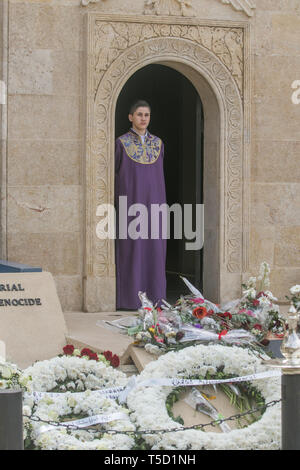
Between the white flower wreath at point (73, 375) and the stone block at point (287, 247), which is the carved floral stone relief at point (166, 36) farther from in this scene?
the white flower wreath at point (73, 375)

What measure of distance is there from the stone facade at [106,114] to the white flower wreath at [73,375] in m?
3.80

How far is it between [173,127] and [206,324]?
8.64 m

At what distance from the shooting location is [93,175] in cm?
1034

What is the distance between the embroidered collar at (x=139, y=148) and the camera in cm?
1053

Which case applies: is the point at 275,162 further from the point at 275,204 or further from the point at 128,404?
the point at 128,404

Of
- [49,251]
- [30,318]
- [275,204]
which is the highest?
[275,204]

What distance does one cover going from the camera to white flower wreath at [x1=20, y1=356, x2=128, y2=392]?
20.7 ft

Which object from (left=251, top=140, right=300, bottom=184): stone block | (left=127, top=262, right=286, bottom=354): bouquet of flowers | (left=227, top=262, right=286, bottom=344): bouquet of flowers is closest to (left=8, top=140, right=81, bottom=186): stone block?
(left=251, top=140, right=300, bottom=184): stone block

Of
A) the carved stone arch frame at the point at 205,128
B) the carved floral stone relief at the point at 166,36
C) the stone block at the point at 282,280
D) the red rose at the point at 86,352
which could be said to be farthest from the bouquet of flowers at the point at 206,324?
the carved floral stone relief at the point at 166,36

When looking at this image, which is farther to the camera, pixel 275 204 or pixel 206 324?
pixel 275 204

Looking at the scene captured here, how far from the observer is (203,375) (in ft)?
20.6

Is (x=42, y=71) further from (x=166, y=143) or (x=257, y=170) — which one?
(x=166, y=143)

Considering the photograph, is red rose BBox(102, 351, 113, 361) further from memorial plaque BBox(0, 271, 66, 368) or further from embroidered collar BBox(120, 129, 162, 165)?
embroidered collar BBox(120, 129, 162, 165)

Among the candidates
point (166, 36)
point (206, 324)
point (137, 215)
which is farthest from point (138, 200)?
point (206, 324)
